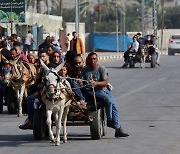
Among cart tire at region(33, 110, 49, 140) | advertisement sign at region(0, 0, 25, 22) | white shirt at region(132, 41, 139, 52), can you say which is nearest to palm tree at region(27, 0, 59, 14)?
advertisement sign at region(0, 0, 25, 22)

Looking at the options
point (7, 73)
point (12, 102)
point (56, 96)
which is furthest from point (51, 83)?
point (12, 102)

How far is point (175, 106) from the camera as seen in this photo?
2122 cm

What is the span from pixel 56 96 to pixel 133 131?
3.17 m

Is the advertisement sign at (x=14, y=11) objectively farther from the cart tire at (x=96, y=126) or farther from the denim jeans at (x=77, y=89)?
Result: the denim jeans at (x=77, y=89)

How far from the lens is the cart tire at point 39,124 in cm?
1389

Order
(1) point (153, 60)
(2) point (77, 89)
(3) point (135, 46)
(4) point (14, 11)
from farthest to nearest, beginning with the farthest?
(4) point (14, 11) < (1) point (153, 60) < (3) point (135, 46) < (2) point (77, 89)

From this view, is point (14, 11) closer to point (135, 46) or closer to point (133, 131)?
point (135, 46)

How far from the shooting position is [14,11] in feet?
155

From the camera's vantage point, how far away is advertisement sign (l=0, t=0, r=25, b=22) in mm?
46781

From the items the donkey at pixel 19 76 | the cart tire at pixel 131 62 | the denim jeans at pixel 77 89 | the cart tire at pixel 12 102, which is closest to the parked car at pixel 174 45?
the cart tire at pixel 131 62

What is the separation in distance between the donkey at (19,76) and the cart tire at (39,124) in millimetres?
4336

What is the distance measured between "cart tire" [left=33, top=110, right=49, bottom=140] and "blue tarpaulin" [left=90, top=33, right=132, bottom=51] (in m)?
59.5

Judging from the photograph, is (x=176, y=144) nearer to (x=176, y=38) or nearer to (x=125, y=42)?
(x=176, y=38)

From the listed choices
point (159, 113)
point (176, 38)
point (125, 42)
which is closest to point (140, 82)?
point (159, 113)
